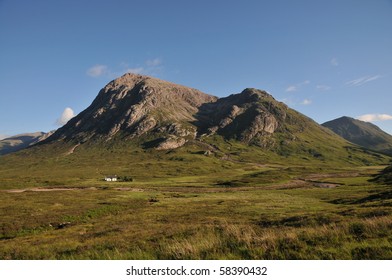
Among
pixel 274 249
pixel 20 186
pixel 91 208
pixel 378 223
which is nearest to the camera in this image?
pixel 274 249

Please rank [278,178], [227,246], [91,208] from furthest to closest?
[278,178], [91,208], [227,246]

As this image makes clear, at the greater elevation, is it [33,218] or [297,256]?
[297,256]

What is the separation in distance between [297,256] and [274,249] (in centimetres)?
94

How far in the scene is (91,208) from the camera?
2477 inches
